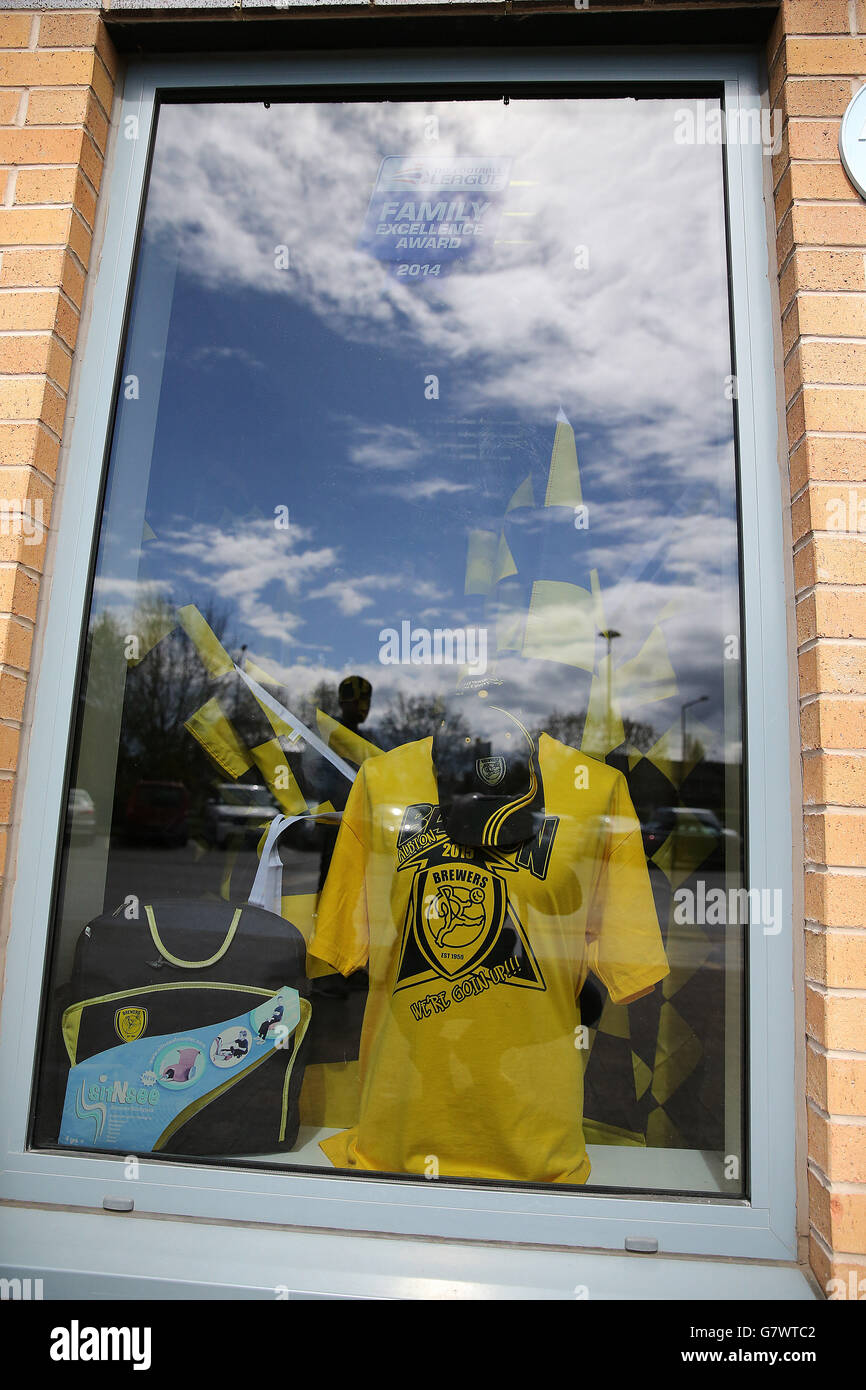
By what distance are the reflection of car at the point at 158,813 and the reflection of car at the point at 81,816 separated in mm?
201

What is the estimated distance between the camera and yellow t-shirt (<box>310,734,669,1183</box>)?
1532mm

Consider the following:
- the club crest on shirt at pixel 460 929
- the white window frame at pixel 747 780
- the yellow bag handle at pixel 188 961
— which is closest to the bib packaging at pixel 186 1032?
the yellow bag handle at pixel 188 961

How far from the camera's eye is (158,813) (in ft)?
6.20

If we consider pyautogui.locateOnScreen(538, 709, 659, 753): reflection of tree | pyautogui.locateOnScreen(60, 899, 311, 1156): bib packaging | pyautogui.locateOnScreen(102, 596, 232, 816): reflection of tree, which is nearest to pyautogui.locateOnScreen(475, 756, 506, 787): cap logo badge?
pyautogui.locateOnScreen(538, 709, 659, 753): reflection of tree

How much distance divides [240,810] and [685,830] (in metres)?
1.10

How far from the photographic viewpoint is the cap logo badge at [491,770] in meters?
1.69

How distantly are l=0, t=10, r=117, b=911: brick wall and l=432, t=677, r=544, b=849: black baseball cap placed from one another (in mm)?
861

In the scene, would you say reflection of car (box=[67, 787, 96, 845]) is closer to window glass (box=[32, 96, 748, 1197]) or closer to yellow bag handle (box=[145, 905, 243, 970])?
window glass (box=[32, 96, 748, 1197])

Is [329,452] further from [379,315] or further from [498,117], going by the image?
[498,117]

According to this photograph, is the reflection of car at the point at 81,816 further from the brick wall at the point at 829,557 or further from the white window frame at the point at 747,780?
the brick wall at the point at 829,557

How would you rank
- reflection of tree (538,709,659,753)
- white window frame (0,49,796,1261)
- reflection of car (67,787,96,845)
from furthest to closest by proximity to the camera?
1. reflection of tree (538,709,659,753)
2. reflection of car (67,787,96,845)
3. white window frame (0,49,796,1261)

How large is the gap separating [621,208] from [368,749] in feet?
4.66

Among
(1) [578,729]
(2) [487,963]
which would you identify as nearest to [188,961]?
(2) [487,963]

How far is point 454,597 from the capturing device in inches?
82.8
